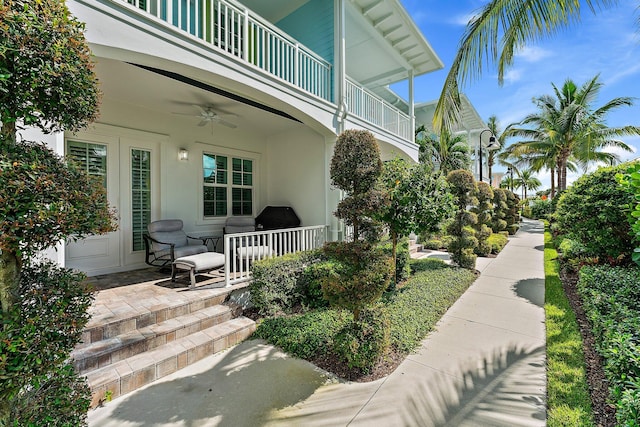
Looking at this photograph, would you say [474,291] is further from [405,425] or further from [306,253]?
[405,425]

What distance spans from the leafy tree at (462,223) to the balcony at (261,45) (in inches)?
108

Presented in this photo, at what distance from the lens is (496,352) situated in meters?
3.81

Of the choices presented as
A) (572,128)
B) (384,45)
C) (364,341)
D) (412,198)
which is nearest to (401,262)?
(412,198)

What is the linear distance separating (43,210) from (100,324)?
268 cm

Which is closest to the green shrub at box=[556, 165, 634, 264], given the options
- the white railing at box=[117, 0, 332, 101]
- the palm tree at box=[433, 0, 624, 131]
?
the palm tree at box=[433, 0, 624, 131]

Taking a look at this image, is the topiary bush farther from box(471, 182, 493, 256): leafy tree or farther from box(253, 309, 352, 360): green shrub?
box(253, 309, 352, 360): green shrub

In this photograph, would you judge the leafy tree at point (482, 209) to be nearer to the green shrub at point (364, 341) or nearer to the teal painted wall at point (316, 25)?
the teal painted wall at point (316, 25)

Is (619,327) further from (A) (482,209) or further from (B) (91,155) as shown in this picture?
(B) (91,155)

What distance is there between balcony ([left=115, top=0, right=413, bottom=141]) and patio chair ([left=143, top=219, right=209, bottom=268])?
3.86 m

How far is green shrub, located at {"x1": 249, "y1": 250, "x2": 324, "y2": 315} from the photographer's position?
4.64m

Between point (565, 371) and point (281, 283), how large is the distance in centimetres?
401

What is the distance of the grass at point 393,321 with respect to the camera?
3.84 meters

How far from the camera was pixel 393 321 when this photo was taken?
14.3 ft

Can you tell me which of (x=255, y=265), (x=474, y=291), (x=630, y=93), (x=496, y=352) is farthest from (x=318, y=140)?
(x=630, y=93)
